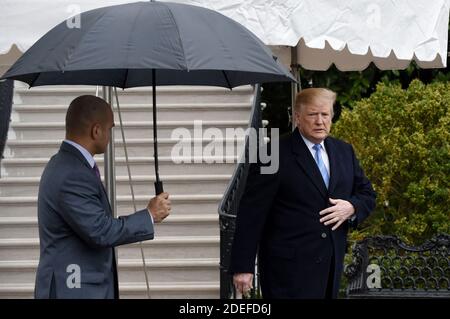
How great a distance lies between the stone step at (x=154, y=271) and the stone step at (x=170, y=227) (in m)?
0.48

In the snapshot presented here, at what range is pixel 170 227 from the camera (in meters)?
10.8

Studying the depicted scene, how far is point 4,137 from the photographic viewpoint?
12.0 metres

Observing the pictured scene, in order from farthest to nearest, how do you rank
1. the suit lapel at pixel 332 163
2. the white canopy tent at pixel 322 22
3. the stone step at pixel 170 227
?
the stone step at pixel 170 227 < the suit lapel at pixel 332 163 < the white canopy tent at pixel 322 22

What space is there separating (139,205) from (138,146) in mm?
1050

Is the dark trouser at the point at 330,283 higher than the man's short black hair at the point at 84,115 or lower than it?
lower

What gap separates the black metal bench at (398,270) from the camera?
9.09 metres

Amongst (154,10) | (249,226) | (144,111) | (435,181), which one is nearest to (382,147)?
(435,181)

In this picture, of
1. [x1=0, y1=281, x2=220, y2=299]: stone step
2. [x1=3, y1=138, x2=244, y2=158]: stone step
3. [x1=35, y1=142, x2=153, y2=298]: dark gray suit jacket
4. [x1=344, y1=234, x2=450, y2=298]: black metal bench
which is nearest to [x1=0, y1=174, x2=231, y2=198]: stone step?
[x1=3, y1=138, x2=244, y2=158]: stone step

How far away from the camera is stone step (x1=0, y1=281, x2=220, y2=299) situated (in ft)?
32.9

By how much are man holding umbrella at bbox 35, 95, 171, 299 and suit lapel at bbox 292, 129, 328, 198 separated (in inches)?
40.4

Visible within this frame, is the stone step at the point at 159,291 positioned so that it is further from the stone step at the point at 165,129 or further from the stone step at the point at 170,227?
the stone step at the point at 165,129

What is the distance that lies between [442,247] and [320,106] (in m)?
3.85

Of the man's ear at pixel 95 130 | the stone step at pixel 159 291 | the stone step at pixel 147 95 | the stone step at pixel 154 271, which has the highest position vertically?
the stone step at pixel 147 95

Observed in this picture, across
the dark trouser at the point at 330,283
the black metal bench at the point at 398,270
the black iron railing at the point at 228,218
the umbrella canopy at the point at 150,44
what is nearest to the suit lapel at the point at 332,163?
the dark trouser at the point at 330,283
